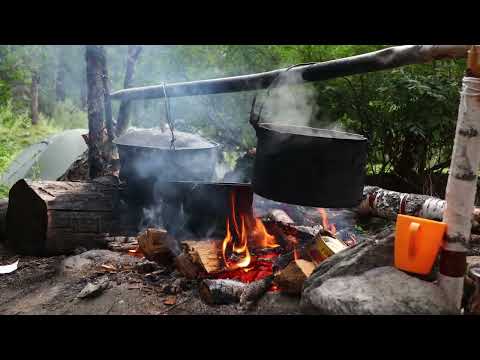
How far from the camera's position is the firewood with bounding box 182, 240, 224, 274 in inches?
149

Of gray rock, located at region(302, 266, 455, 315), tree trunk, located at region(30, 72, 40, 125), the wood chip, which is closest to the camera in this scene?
gray rock, located at region(302, 266, 455, 315)

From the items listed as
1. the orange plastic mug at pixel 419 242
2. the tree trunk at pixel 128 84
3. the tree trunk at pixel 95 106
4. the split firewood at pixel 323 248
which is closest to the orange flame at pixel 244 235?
the split firewood at pixel 323 248

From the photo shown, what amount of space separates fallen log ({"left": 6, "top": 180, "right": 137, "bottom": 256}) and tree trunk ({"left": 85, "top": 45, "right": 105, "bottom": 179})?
57.3 inches

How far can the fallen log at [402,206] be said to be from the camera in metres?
5.00

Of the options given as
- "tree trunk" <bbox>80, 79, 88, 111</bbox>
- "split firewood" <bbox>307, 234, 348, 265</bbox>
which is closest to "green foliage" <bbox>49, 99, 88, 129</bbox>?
"tree trunk" <bbox>80, 79, 88, 111</bbox>

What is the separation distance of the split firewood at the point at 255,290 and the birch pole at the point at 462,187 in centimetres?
129

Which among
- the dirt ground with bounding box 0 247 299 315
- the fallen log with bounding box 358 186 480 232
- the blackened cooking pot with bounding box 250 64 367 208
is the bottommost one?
the dirt ground with bounding box 0 247 299 315

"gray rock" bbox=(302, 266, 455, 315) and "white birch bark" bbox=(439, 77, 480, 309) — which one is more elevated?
"white birch bark" bbox=(439, 77, 480, 309)

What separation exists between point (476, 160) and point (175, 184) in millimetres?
2763

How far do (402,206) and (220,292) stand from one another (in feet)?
9.65

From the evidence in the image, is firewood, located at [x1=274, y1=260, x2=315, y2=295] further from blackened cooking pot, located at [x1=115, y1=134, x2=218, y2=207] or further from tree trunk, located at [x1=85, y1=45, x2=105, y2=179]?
tree trunk, located at [x1=85, y1=45, x2=105, y2=179]

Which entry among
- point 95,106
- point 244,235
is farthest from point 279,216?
point 95,106

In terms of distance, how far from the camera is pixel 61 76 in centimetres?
2273
